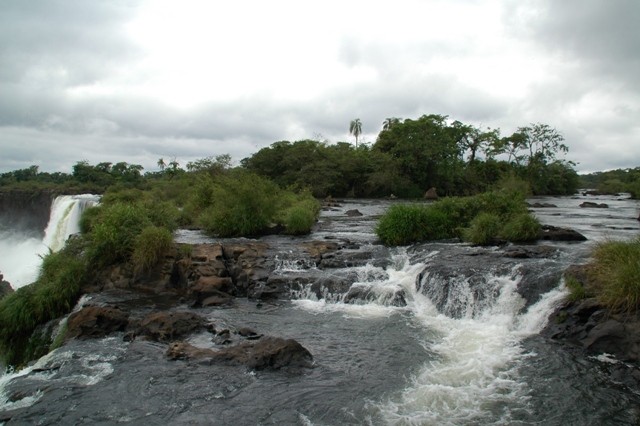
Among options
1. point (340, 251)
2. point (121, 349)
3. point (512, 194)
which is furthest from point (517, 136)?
point (121, 349)

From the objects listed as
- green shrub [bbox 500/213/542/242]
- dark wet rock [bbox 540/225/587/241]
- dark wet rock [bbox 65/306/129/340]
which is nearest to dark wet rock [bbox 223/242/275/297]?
dark wet rock [bbox 65/306/129/340]

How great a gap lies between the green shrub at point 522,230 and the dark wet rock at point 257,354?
11704mm

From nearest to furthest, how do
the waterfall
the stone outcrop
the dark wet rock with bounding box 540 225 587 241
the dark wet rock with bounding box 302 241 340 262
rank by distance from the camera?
the stone outcrop
the dark wet rock with bounding box 302 241 340 262
the dark wet rock with bounding box 540 225 587 241
the waterfall

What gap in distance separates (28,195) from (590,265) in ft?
189

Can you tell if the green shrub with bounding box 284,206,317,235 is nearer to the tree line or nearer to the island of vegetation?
the island of vegetation

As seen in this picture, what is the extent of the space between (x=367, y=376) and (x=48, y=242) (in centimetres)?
3477

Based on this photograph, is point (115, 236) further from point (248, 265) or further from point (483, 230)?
point (483, 230)

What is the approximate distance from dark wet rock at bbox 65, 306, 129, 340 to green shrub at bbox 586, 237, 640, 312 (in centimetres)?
1088

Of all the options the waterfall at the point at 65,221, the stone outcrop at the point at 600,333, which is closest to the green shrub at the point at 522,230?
the stone outcrop at the point at 600,333

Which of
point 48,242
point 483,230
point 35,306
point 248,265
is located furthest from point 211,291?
point 48,242

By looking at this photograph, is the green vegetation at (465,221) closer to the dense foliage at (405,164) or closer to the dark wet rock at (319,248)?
the dark wet rock at (319,248)

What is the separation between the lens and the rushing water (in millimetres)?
6535

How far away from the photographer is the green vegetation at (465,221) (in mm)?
17062

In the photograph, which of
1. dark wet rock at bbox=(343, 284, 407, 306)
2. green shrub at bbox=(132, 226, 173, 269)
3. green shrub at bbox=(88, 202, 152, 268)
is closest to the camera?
dark wet rock at bbox=(343, 284, 407, 306)
